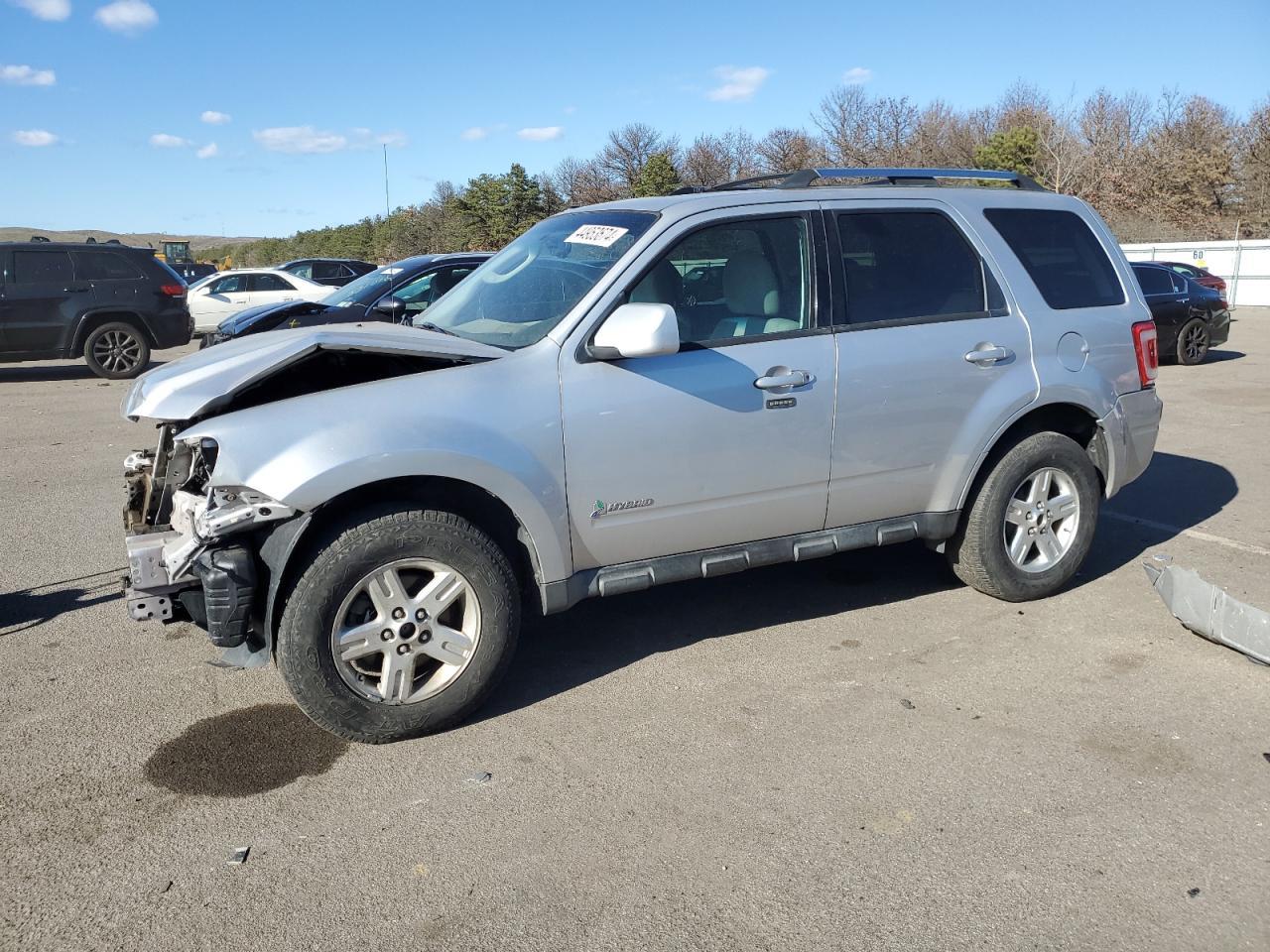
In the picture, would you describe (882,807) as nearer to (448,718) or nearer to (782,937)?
(782,937)

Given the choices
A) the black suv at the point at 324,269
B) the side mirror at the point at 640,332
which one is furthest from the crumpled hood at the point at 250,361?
the black suv at the point at 324,269

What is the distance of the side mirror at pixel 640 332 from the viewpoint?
12.6ft

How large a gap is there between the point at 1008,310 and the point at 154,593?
3.88 metres

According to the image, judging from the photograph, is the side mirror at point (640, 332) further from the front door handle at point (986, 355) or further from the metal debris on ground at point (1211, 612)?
the metal debris on ground at point (1211, 612)

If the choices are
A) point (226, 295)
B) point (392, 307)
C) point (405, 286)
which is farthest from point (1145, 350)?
point (226, 295)

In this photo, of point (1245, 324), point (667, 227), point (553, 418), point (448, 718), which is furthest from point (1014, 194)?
point (1245, 324)

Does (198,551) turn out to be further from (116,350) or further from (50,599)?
(116,350)

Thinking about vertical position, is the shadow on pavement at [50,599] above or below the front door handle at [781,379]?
below

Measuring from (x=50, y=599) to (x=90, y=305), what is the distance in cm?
1038

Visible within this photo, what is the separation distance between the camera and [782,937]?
2783mm

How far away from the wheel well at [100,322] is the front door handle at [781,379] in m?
12.9

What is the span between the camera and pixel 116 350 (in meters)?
14.6

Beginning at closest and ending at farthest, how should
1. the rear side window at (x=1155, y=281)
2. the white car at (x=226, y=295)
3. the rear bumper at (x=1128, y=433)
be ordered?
the rear bumper at (x=1128, y=433) → the rear side window at (x=1155, y=281) → the white car at (x=226, y=295)

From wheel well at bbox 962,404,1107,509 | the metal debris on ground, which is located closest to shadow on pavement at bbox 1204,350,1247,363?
wheel well at bbox 962,404,1107,509
